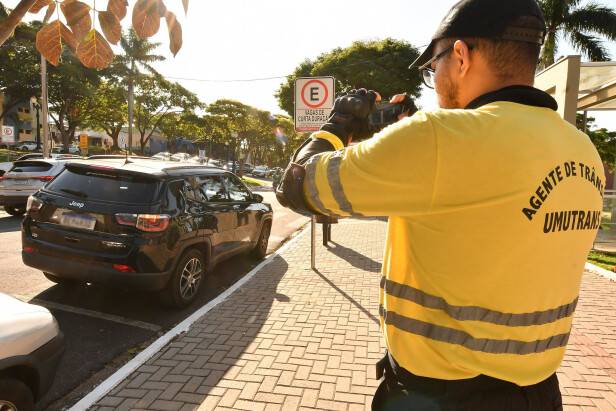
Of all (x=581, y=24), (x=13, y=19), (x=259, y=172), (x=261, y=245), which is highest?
(x=581, y=24)

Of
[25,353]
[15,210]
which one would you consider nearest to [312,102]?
[25,353]

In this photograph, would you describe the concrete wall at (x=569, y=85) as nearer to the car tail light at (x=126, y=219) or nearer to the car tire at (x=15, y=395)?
the car tail light at (x=126, y=219)

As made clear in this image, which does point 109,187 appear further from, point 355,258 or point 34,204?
point 355,258

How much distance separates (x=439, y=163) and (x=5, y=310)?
2.83 meters

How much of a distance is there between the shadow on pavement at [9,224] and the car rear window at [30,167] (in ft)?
4.19

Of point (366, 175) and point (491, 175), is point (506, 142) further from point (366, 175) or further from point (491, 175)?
point (366, 175)

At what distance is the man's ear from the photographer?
126 centimetres

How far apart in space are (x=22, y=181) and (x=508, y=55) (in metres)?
12.8

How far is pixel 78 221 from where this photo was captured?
15.4ft

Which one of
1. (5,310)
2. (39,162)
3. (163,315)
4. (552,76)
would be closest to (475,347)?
(5,310)

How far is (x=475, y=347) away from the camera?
1.25 m

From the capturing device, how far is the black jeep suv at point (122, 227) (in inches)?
181

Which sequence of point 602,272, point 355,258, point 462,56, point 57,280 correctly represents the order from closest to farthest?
point 462,56 < point 57,280 < point 602,272 < point 355,258

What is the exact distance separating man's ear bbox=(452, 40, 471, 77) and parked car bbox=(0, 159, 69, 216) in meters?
12.2
